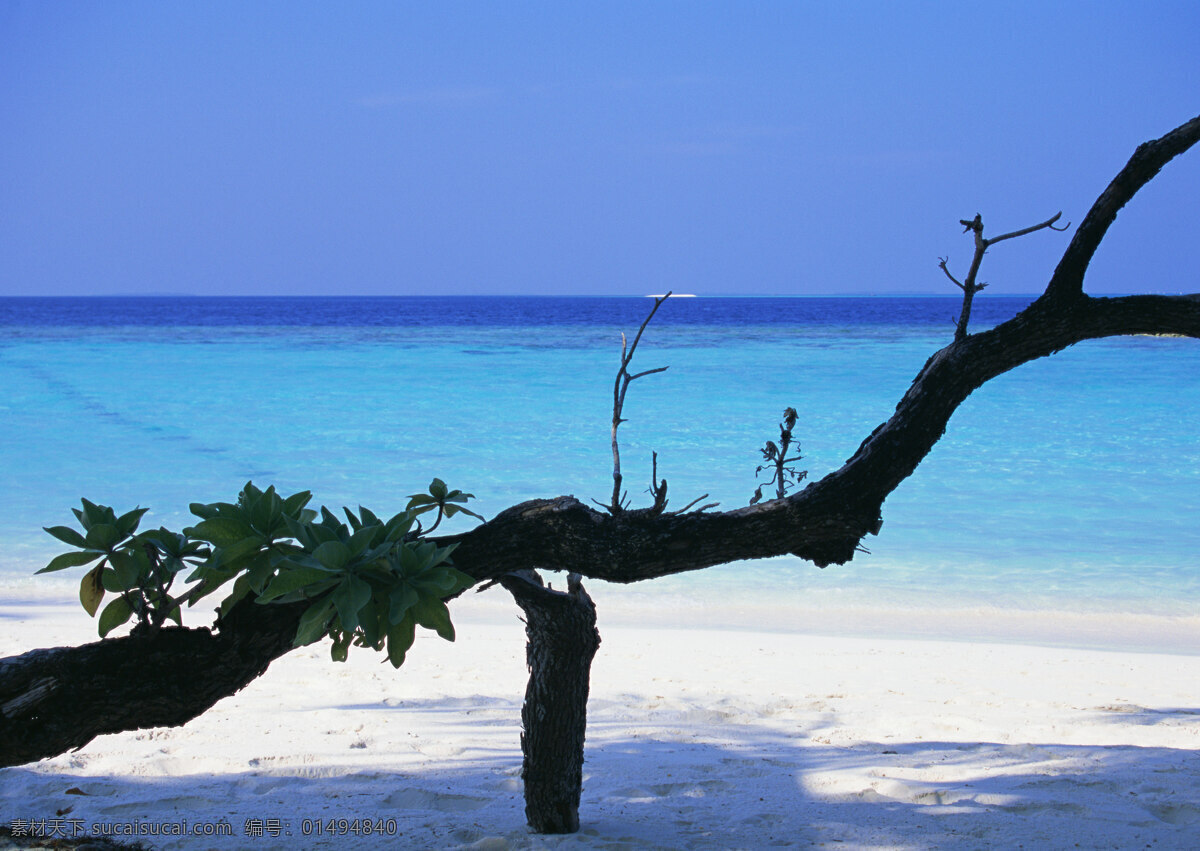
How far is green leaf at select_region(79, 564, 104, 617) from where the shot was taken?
1.59 m

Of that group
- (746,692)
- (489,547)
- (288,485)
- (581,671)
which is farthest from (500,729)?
(288,485)

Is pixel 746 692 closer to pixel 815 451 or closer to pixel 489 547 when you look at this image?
pixel 489 547

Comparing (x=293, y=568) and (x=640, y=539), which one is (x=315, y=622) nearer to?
(x=293, y=568)

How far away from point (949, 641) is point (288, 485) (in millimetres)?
6911

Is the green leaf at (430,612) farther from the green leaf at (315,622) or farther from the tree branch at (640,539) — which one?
the tree branch at (640,539)

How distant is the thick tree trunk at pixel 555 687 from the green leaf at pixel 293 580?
618 millimetres

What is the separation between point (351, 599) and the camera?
1.37 meters

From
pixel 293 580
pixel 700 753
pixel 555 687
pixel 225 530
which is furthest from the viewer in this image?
pixel 700 753

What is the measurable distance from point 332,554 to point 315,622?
0.35ft

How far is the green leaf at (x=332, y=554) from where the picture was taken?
1.38 meters

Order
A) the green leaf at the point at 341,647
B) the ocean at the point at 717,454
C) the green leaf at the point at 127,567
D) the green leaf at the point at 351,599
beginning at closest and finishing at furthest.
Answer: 1. the green leaf at the point at 351,599
2. the green leaf at the point at 341,647
3. the green leaf at the point at 127,567
4. the ocean at the point at 717,454

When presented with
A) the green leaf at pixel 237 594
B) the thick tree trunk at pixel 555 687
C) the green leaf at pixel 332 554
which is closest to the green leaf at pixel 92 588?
the green leaf at pixel 237 594

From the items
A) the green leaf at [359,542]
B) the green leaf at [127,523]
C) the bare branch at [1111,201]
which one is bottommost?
the green leaf at [127,523]

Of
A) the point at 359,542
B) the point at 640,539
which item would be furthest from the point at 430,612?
the point at 640,539
